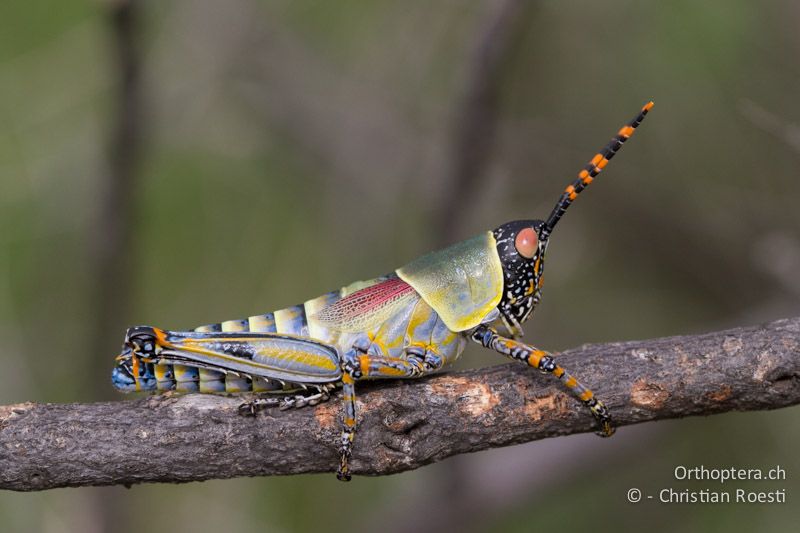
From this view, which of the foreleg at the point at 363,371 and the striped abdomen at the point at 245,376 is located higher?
the striped abdomen at the point at 245,376

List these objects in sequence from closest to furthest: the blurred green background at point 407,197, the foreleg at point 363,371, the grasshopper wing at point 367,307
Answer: the foreleg at point 363,371
the grasshopper wing at point 367,307
the blurred green background at point 407,197

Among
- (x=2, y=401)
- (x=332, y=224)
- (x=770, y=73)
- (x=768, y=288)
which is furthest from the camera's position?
(x=332, y=224)

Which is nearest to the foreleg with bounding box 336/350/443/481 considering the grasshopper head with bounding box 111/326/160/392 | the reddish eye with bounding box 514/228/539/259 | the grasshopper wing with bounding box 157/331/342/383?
the grasshopper wing with bounding box 157/331/342/383

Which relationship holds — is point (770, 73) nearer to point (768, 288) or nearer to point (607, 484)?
point (768, 288)

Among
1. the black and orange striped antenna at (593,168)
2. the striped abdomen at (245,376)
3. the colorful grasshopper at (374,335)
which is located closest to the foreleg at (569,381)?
the colorful grasshopper at (374,335)

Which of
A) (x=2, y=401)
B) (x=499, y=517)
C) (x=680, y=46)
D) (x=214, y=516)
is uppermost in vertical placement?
(x=680, y=46)

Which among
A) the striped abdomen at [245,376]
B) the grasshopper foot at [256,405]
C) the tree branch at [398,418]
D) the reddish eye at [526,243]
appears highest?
the reddish eye at [526,243]

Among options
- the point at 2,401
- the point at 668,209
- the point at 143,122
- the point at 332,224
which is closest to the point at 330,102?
the point at 332,224

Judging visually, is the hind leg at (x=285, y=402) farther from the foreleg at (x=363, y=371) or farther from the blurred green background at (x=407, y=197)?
the blurred green background at (x=407, y=197)
